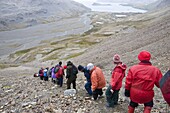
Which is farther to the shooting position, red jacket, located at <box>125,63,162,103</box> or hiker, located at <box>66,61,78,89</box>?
hiker, located at <box>66,61,78,89</box>

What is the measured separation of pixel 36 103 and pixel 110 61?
82.3ft

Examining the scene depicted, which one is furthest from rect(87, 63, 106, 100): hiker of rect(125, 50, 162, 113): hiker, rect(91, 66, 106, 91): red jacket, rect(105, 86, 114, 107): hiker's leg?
rect(125, 50, 162, 113): hiker

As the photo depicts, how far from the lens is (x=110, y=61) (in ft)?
121

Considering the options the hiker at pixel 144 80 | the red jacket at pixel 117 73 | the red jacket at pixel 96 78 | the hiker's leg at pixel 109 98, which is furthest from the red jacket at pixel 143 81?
the red jacket at pixel 96 78

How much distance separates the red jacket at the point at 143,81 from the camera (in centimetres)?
826

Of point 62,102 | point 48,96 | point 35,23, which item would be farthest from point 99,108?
point 35,23

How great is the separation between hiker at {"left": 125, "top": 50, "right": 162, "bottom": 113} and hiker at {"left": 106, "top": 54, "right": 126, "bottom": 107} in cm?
167

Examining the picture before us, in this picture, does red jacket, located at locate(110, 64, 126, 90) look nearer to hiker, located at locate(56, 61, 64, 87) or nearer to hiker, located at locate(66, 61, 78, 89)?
hiker, located at locate(66, 61, 78, 89)

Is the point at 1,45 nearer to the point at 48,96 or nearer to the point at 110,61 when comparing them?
the point at 110,61

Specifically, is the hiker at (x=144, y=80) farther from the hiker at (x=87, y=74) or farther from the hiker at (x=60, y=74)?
the hiker at (x=60, y=74)

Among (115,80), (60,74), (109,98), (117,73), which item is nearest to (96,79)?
(109,98)

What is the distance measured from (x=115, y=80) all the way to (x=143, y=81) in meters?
2.21

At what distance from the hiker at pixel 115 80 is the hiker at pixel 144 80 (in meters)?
1.67

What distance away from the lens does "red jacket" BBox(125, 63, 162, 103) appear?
8258 mm
